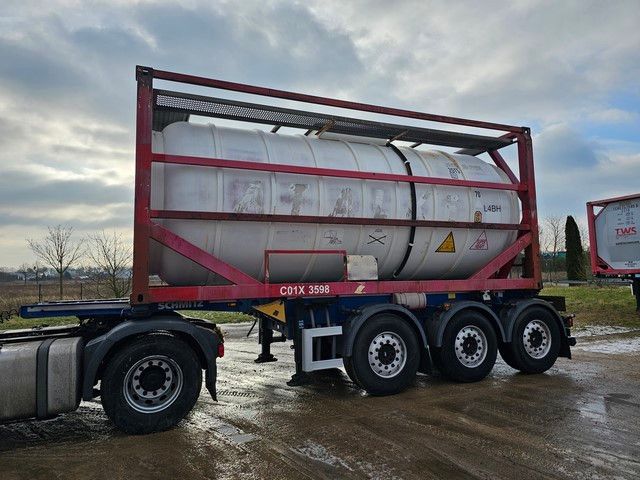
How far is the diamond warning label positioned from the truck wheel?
487 centimetres

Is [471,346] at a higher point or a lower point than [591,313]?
higher

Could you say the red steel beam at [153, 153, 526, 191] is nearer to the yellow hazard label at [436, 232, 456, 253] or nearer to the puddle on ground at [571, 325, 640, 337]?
the yellow hazard label at [436, 232, 456, 253]

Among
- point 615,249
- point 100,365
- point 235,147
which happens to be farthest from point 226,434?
point 615,249

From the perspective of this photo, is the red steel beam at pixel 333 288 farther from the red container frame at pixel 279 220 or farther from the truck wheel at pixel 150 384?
the truck wheel at pixel 150 384

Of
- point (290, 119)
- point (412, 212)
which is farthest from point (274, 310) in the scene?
point (290, 119)

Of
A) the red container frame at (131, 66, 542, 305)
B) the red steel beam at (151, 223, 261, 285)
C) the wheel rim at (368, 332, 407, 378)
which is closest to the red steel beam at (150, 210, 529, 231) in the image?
the red container frame at (131, 66, 542, 305)

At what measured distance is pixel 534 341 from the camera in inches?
320

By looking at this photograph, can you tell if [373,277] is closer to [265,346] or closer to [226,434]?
[265,346]

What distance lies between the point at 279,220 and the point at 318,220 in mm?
573

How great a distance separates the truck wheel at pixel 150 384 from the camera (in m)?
5.22

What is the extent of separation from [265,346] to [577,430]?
176 inches

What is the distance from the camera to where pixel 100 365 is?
17.5ft

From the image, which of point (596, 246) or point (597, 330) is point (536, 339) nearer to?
point (597, 330)

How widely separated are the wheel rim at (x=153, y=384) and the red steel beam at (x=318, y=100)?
3477 millimetres
